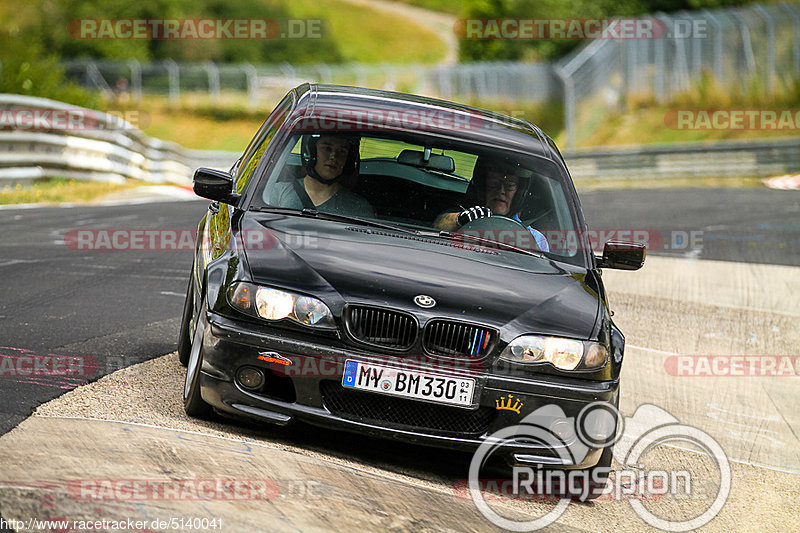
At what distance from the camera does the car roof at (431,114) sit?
632cm

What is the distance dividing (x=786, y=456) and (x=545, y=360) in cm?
255

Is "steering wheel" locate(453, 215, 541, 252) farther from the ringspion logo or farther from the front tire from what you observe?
the ringspion logo

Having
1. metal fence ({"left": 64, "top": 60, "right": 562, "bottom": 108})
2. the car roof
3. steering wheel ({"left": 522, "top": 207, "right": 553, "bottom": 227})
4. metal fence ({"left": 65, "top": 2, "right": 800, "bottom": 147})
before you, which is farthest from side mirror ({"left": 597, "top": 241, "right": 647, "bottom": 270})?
metal fence ({"left": 64, "top": 60, "right": 562, "bottom": 108})

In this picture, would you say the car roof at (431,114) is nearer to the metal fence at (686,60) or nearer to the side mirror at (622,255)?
the side mirror at (622,255)

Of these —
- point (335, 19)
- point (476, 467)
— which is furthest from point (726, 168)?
point (335, 19)

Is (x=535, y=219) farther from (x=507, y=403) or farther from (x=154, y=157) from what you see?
(x=154, y=157)

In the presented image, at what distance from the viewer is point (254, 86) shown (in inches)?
2032

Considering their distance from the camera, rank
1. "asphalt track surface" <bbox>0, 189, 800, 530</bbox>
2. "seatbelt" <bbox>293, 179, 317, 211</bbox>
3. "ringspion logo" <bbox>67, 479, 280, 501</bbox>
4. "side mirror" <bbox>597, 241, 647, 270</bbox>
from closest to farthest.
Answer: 1. "ringspion logo" <bbox>67, 479, 280, 501</bbox>
2. "asphalt track surface" <bbox>0, 189, 800, 530</bbox>
3. "seatbelt" <bbox>293, 179, 317, 211</bbox>
4. "side mirror" <bbox>597, 241, 647, 270</bbox>

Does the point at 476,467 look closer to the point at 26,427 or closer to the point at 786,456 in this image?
the point at 26,427

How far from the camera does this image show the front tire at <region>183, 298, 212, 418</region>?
200 inches

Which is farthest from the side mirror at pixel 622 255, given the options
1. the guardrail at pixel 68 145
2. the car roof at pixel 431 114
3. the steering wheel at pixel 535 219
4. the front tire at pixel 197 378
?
the guardrail at pixel 68 145

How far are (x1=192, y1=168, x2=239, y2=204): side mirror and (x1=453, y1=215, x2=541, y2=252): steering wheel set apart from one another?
121 centimetres

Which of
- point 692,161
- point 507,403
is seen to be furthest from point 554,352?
point 692,161

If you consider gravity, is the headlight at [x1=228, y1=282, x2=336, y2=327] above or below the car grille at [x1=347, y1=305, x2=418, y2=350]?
above
